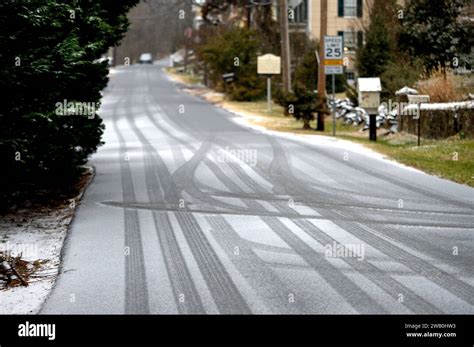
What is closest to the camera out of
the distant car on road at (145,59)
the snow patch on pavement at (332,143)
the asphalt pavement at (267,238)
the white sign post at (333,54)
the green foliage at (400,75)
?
the asphalt pavement at (267,238)

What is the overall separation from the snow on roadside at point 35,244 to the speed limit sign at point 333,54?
1129cm

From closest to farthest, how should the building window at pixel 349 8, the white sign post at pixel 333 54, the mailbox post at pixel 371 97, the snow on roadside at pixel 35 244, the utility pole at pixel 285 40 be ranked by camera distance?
the snow on roadside at pixel 35 244 < the mailbox post at pixel 371 97 < the white sign post at pixel 333 54 < the utility pole at pixel 285 40 < the building window at pixel 349 8

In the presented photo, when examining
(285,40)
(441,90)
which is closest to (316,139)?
(441,90)

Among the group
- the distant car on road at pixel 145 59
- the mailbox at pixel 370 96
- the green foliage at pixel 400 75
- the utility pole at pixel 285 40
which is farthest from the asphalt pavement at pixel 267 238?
the distant car on road at pixel 145 59

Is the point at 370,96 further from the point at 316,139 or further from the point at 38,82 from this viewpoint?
the point at 38,82

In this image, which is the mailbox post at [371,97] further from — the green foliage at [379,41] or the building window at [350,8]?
the building window at [350,8]

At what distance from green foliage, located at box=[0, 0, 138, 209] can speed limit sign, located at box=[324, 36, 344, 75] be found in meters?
11.0

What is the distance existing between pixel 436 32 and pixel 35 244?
2346 cm

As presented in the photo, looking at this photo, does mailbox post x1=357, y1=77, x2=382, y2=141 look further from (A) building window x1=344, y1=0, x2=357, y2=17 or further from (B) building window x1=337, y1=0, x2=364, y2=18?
(A) building window x1=344, y1=0, x2=357, y2=17

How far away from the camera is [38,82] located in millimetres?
11039

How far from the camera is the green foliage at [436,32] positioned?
95.9ft

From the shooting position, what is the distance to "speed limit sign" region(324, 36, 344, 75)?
22.8 metres

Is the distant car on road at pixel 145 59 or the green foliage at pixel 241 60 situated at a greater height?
the distant car on road at pixel 145 59
